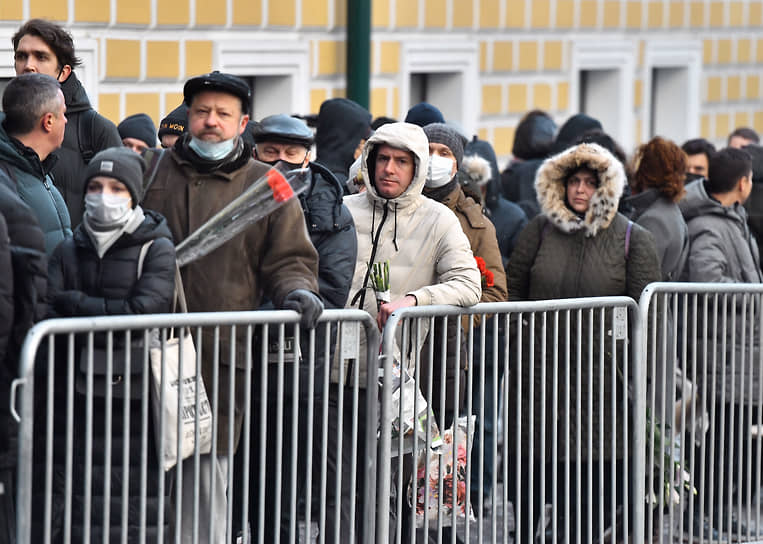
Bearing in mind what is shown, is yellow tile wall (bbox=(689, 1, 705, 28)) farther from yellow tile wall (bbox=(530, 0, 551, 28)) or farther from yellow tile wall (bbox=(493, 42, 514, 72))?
yellow tile wall (bbox=(493, 42, 514, 72))

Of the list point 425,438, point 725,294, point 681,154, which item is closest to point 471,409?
point 425,438

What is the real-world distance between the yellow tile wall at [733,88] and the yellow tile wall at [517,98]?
4529 millimetres

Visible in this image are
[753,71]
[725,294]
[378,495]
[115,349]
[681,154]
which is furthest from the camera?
[753,71]

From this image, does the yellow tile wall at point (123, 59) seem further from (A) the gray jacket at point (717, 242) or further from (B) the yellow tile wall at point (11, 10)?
(A) the gray jacket at point (717, 242)

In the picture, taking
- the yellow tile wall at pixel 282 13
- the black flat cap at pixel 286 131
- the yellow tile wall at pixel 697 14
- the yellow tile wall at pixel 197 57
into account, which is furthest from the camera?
the yellow tile wall at pixel 697 14

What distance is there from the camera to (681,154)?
8.12 meters

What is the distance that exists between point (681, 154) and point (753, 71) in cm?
1098

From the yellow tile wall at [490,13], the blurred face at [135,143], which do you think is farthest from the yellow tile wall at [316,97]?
the blurred face at [135,143]

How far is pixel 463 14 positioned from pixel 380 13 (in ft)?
4.29

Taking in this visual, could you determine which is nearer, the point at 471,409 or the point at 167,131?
the point at 471,409

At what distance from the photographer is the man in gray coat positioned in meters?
6.86

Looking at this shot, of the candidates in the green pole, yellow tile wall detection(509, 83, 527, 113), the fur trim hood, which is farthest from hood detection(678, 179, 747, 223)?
yellow tile wall detection(509, 83, 527, 113)

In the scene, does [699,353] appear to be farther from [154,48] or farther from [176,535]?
[154,48]

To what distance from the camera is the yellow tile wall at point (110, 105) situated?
32.9 feet
